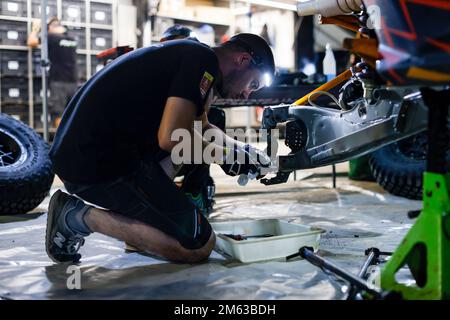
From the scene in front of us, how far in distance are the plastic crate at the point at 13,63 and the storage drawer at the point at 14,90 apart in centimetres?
8

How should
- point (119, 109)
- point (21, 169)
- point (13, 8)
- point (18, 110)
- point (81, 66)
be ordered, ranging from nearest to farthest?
point (119, 109)
point (21, 169)
point (13, 8)
point (18, 110)
point (81, 66)

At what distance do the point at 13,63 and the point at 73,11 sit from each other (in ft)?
3.11

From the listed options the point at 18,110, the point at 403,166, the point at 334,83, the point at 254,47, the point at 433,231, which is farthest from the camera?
the point at 18,110

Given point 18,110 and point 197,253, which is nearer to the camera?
point 197,253

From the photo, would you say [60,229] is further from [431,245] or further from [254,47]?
[431,245]

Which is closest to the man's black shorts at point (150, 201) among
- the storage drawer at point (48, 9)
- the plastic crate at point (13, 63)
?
the storage drawer at point (48, 9)

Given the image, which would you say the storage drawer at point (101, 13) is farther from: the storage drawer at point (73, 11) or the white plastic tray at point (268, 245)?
the white plastic tray at point (268, 245)

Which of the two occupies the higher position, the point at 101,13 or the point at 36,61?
the point at 101,13

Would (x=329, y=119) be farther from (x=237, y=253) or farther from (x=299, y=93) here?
(x=299, y=93)

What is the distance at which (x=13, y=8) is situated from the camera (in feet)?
18.6

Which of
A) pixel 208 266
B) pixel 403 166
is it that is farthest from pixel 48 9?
pixel 208 266

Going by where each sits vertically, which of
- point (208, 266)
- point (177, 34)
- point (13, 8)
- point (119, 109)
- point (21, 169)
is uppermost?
point (13, 8)
